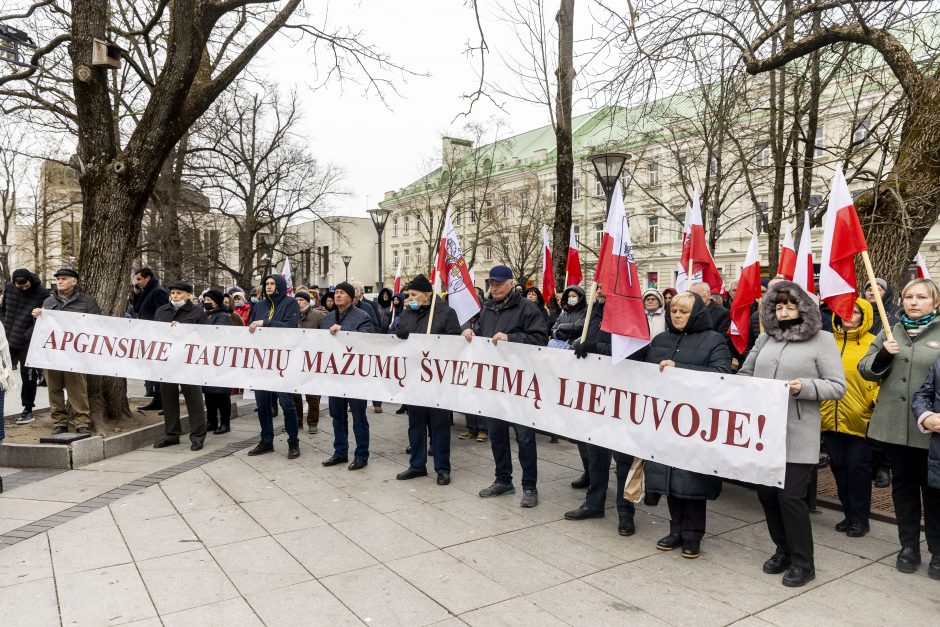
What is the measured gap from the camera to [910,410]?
455cm

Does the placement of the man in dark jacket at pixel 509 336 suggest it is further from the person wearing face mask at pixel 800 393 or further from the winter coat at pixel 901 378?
the winter coat at pixel 901 378

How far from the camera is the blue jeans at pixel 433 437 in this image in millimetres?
6652

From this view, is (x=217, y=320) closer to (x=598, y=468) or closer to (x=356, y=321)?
(x=356, y=321)

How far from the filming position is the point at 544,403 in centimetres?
576

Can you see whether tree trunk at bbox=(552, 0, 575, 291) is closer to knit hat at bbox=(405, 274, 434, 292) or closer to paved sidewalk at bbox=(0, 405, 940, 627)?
knit hat at bbox=(405, 274, 434, 292)

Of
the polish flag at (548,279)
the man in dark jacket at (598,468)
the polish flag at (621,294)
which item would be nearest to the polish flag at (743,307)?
the man in dark jacket at (598,468)

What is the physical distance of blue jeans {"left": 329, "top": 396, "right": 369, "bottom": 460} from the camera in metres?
7.18

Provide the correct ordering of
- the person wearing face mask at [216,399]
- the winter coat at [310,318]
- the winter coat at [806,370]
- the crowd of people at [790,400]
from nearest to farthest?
the winter coat at [806,370], the crowd of people at [790,400], the person wearing face mask at [216,399], the winter coat at [310,318]

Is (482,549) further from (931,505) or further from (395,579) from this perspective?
(931,505)

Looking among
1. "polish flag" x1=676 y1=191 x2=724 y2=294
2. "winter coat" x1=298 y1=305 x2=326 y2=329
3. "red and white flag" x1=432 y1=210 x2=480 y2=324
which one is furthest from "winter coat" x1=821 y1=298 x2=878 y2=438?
"winter coat" x1=298 y1=305 x2=326 y2=329

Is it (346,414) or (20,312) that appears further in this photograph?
(20,312)

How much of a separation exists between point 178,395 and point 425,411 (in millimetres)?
3294

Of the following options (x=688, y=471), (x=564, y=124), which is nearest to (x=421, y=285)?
(x=688, y=471)

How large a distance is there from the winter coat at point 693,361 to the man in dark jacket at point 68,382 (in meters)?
6.35
